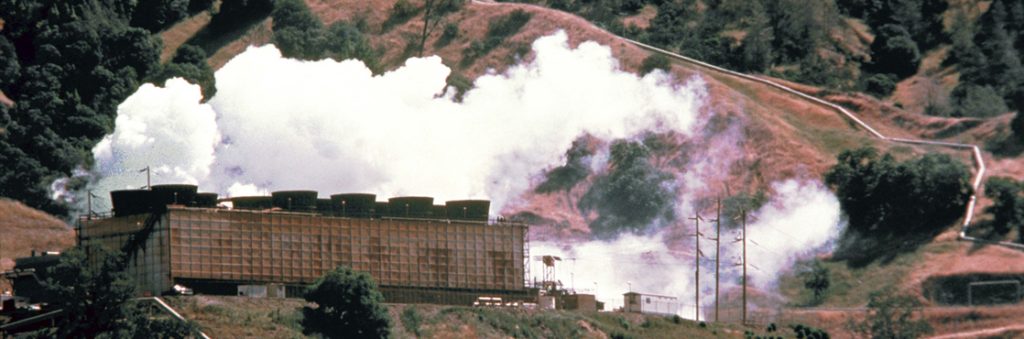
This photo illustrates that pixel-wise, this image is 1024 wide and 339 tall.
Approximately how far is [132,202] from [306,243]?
10870 millimetres

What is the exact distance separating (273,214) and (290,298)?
6038mm

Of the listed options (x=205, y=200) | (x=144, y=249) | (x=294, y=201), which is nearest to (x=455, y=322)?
(x=294, y=201)

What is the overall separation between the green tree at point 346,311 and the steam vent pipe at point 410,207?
51.7 feet

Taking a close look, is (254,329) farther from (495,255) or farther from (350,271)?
(495,255)

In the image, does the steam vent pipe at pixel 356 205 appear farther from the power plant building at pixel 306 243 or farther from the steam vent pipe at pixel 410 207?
the steam vent pipe at pixel 410 207

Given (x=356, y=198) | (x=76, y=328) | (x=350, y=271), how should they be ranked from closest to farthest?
(x=76, y=328) < (x=350, y=271) < (x=356, y=198)

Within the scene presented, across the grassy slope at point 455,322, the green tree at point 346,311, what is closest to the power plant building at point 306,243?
the grassy slope at point 455,322

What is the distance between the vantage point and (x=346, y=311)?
17812 centimetres

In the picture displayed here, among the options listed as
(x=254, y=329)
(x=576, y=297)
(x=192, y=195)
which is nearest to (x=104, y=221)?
(x=192, y=195)

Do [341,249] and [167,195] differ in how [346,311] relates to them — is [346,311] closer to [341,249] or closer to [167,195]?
[341,249]

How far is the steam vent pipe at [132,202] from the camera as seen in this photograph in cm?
18375

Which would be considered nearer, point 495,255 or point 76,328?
point 76,328

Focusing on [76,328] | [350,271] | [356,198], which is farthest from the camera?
[356,198]

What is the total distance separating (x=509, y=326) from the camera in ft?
616
